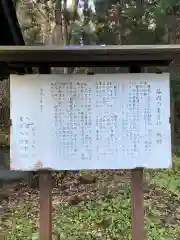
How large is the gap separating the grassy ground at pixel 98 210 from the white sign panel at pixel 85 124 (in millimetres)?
1950

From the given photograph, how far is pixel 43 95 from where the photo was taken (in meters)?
4.25

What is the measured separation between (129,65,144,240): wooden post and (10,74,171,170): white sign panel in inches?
6.8

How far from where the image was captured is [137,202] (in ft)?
14.4

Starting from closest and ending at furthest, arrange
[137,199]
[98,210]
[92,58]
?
[92,58]
[137,199]
[98,210]

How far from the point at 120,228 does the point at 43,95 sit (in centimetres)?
271

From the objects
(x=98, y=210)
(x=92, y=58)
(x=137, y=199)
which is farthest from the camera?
(x=98, y=210)

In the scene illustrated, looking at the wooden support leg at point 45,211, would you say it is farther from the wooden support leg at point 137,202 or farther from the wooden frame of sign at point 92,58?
the wooden support leg at point 137,202

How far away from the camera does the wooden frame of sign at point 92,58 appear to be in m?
3.94

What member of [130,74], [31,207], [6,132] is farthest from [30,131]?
[6,132]

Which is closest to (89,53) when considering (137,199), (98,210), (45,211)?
(137,199)

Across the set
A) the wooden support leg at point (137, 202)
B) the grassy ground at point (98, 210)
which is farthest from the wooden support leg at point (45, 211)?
the grassy ground at point (98, 210)

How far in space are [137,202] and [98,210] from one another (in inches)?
102

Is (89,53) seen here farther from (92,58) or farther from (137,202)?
(137,202)

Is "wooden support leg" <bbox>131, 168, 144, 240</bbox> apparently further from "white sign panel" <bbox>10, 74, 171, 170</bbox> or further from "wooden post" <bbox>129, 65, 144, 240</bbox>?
"white sign panel" <bbox>10, 74, 171, 170</bbox>
